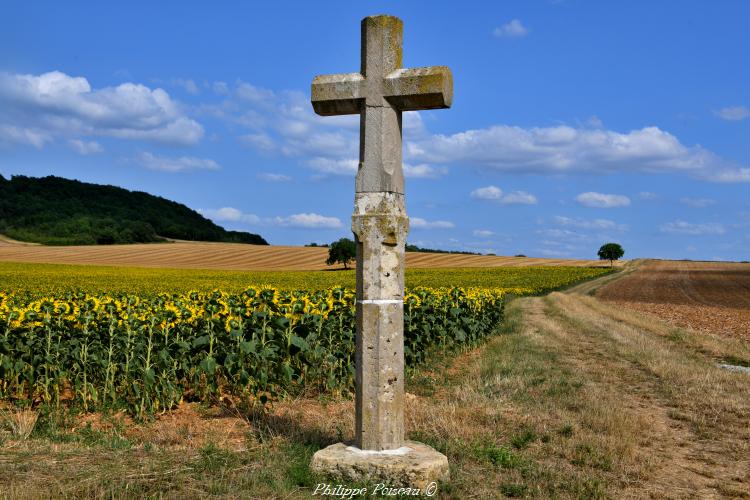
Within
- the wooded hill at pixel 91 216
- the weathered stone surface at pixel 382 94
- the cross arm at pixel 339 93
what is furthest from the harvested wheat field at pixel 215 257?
the weathered stone surface at pixel 382 94

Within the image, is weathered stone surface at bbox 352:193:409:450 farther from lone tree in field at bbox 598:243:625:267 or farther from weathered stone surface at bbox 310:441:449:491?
lone tree in field at bbox 598:243:625:267

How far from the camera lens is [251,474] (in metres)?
5.91

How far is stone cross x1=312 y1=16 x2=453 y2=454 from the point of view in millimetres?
5941

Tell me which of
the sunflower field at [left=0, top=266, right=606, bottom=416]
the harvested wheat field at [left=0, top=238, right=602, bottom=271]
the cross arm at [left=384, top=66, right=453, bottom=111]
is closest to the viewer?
the cross arm at [left=384, top=66, right=453, bottom=111]

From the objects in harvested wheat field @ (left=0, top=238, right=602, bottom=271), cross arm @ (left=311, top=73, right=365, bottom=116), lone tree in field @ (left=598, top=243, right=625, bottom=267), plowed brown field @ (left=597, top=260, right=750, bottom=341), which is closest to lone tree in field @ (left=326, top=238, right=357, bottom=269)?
harvested wheat field @ (left=0, top=238, right=602, bottom=271)

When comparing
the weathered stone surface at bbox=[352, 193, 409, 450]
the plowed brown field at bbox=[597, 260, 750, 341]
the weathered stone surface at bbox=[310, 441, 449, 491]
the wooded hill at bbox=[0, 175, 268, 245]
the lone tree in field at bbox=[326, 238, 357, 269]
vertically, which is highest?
the wooded hill at bbox=[0, 175, 268, 245]

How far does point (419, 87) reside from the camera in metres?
6.00

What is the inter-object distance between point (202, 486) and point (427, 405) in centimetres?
380

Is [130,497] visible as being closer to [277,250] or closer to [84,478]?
[84,478]

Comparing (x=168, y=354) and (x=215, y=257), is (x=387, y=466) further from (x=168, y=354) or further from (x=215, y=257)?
(x=215, y=257)

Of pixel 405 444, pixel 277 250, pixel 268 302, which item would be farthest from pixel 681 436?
pixel 277 250

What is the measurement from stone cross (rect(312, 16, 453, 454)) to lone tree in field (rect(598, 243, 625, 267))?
95.7 metres

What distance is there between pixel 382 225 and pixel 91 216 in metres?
105

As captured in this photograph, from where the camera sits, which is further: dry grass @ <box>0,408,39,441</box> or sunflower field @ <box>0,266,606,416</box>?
sunflower field @ <box>0,266,606,416</box>
